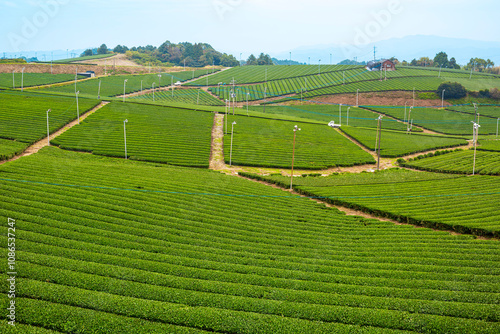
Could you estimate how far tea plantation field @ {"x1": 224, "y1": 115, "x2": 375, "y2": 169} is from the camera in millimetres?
53500

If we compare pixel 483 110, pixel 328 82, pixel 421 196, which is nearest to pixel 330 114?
pixel 328 82

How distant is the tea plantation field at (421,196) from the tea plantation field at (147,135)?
15170mm

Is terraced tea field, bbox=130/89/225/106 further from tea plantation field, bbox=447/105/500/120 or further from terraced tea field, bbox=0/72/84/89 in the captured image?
tea plantation field, bbox=447/105/500/120

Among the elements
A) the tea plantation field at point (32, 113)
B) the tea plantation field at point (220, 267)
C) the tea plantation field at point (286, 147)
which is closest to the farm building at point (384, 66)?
the tea plantation field at point (286, 147)

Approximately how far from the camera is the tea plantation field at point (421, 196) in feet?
88.4

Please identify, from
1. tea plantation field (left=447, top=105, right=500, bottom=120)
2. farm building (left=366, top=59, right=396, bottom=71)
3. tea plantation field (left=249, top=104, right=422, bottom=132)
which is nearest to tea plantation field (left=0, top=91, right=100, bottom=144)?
tea plantation field (left=249, top=104, right=422, bottom=132)

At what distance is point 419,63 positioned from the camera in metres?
197

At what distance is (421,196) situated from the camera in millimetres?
34625

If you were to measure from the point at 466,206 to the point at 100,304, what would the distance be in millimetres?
28274

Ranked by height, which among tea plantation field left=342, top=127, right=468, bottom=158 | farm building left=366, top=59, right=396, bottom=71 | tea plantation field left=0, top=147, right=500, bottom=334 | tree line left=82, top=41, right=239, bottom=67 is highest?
tree line left=82, top=41, right=239, bottom=67

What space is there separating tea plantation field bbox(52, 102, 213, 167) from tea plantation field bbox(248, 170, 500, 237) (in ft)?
49.8

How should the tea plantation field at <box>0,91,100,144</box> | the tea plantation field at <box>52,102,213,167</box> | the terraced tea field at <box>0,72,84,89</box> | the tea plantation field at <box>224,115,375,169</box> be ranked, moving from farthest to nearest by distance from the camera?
the terraced tea field at <box>0,72,84,89</box>, the tea plantation field at <box>224,115,375,169</box>, the tea plantation field at <box>0,91,100,144</box>, the tea plantation field at <box>52,102,213,167</box>

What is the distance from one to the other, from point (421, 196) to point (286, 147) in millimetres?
28519

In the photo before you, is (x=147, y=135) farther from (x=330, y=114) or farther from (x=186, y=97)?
(x=186, y=97)
